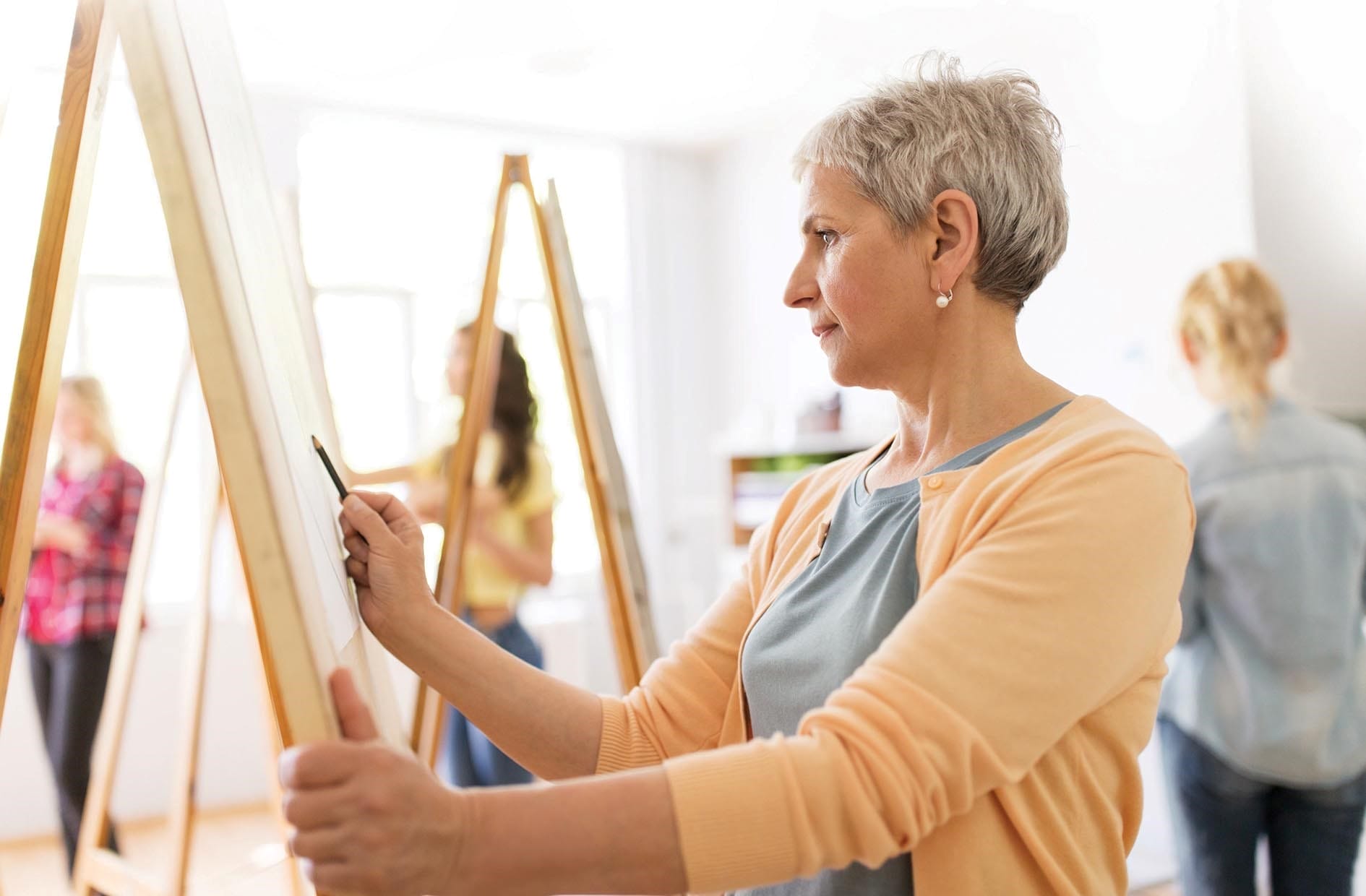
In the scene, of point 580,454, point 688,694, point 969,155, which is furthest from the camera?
point 580,454

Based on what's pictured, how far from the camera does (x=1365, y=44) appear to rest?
3.47m

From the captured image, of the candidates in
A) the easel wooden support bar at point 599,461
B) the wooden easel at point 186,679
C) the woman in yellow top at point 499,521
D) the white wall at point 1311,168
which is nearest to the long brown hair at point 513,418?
the woman in yellow top at point 499,521

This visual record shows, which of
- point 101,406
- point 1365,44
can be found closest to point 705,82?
point 1365,44

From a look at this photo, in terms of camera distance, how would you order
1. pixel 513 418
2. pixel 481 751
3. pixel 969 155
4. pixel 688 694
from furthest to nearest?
pixel 513 418 → pixel 481 751 → pixel 688 694 → pixel 969 155

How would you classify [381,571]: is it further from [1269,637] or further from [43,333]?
[1269,637]

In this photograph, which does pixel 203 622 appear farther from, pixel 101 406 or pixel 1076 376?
pixel 1076 376

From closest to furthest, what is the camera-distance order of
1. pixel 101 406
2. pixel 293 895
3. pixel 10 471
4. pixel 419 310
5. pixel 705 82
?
pixel 10 471, pixel 293 895, pixel 101 406, pixel 705 82, pixel 419 310

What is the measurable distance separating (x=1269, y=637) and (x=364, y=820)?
191cm

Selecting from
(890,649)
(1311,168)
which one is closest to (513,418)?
(890,649)

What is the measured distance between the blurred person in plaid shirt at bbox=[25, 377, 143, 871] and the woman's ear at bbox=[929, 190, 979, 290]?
3.05 m

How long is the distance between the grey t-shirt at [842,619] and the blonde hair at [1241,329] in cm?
133

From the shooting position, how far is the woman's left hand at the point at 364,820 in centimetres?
63

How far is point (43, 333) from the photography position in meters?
0.99

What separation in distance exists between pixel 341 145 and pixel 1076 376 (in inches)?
130
